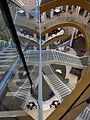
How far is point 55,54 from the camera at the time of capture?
833cm

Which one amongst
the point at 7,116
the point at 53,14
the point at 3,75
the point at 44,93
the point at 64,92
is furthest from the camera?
the point at 53,14

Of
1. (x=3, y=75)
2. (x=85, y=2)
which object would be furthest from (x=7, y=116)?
(x=85, y=2)

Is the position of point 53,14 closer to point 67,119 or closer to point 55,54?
point 55,54

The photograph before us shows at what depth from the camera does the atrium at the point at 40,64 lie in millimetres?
2127

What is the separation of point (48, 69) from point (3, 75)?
6.74 meters

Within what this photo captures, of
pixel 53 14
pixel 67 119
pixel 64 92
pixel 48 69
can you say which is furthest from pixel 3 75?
pixel 53 14

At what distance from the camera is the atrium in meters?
2.13

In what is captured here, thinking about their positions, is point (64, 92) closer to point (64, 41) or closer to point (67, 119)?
point (67, 119)

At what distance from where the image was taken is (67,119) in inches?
110

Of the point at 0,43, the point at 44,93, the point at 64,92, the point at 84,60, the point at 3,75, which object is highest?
the point at 0,43

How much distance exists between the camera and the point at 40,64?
424 cm

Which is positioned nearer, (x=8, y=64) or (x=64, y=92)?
(x=8, y=64)

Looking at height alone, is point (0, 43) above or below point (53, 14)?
below

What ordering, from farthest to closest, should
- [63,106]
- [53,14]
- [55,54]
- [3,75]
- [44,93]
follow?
[53,14]
[44,93]
[55,54]
[63,106]
[3,75]
